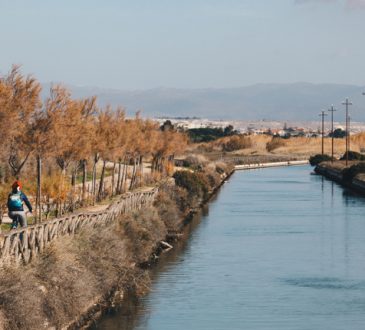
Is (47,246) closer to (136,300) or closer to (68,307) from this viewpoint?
(68,307)

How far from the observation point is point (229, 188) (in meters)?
85.9

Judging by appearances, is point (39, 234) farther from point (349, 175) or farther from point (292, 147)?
point (292, 147)

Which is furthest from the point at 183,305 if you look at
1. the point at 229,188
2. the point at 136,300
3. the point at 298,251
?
the point at 229,188

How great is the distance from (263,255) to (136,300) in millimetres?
11774

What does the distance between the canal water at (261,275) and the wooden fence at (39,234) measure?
252 cm

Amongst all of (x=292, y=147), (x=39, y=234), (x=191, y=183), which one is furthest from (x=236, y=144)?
(x=39, y=234)

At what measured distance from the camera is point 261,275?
34.5m

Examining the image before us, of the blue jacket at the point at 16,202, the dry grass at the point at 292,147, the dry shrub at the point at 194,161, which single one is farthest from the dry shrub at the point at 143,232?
the dry grass at the point at 292,147

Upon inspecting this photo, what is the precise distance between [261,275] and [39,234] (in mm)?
11623

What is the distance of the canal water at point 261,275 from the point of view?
2669 centimetres

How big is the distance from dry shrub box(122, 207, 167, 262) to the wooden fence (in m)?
0.75

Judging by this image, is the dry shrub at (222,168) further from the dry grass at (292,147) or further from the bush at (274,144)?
the bush at (274,144)

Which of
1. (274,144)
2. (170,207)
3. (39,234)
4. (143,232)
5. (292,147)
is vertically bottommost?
(143,232)

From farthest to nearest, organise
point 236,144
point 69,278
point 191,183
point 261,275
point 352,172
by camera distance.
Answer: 1. point 236,144
2. point 352,172
3. point 191,183
4. point 261,275
5. point 69,278
